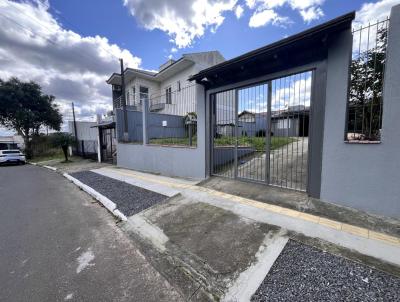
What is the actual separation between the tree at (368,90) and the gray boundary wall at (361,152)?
22cm

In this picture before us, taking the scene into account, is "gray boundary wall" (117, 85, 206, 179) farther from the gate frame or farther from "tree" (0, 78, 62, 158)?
"tree" (0, 78, 62, 158)

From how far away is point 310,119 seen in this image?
403 cm

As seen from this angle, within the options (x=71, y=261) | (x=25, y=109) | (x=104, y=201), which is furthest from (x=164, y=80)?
(x=25, y=109)

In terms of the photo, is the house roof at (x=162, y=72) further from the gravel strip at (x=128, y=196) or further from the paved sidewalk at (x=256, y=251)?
the paved sidewalk at (x=256, y=251)

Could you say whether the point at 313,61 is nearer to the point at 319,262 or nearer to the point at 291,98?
the point at 291,98

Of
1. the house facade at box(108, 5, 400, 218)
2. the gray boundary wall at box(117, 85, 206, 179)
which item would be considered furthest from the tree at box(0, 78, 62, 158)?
the house facade at box(108, 5, 400, 218)

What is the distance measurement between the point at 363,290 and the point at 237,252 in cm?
140

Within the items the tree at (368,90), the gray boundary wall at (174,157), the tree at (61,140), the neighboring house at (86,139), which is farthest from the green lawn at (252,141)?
the tree at (61,140)

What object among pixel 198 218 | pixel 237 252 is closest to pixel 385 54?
pixel 237 252

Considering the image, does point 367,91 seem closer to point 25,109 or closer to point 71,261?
point 71,261

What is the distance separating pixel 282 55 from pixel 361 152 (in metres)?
2.64

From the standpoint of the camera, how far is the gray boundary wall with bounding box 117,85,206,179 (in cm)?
627

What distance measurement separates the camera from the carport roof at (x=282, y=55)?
336cm

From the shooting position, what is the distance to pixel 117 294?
2.17 meters
